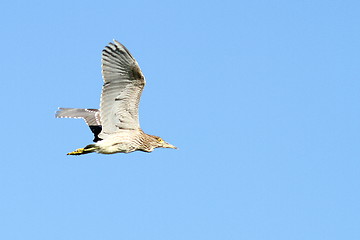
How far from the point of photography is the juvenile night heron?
18.8 m

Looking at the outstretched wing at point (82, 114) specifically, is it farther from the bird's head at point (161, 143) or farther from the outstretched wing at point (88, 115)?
the bird's head at point (161, 143)

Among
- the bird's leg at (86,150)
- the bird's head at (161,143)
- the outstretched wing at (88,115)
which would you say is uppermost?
the outstretched wing at (88,115)

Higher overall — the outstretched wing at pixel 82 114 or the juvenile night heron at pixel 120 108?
the outstretched wing at pixel 82 114

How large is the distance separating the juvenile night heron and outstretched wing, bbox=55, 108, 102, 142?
26 cm

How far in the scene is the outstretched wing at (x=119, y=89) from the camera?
1866cm

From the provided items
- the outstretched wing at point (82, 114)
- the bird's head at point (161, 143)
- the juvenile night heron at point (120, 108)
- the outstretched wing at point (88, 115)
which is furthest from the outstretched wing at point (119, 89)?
the outstretched wing at point (82, 114)

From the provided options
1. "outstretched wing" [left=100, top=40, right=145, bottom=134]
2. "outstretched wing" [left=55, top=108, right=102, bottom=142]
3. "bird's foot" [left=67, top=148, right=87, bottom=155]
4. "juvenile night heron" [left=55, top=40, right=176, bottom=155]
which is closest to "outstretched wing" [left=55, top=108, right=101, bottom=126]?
"outstretched wing" [left=55, top=108, right=102, bottom=142]

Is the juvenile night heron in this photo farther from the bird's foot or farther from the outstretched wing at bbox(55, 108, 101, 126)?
the outstretched wing at bbox(55, 108, 101, 126)

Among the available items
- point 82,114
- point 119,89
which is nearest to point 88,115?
point 82,114

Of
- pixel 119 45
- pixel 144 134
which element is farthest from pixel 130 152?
pixel 119 45

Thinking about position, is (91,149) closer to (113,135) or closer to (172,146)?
(113,135)

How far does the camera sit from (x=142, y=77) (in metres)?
19.1

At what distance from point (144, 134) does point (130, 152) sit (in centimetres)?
70

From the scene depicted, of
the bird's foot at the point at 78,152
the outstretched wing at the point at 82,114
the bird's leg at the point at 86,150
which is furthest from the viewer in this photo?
the outstretched wing at the point at 82,114
